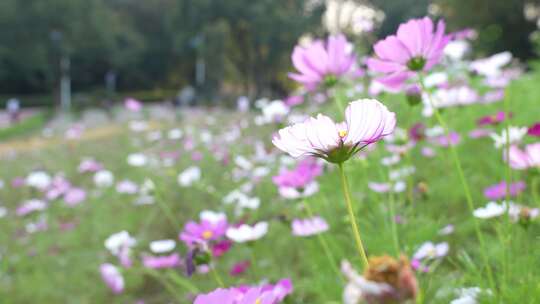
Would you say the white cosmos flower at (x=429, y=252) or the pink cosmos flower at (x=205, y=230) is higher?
the pink cosmos flower at (x=205, y=230)

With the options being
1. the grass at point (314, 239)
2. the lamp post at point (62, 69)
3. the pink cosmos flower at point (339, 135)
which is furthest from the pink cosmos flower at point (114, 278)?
the lamp post at point (62, 69)

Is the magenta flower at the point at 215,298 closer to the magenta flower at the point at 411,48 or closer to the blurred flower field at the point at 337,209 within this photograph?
the blurred flower field at the point at 337,209

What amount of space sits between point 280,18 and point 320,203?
1795 cm

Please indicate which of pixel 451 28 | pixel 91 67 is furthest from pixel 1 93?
pixel 451 28

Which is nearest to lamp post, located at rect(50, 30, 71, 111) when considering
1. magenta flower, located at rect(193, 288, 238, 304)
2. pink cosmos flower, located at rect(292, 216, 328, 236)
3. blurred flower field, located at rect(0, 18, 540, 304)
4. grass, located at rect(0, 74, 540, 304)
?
blurred flower field, located at rect(0, 18, 540, 304)

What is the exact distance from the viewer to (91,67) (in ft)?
74.7

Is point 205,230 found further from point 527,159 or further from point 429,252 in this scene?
point 527,159

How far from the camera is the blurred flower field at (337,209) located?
60 centimetres

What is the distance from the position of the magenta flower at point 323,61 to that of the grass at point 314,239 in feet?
1.13

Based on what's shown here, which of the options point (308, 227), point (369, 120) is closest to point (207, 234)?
point (308, 227)

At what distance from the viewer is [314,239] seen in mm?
1392

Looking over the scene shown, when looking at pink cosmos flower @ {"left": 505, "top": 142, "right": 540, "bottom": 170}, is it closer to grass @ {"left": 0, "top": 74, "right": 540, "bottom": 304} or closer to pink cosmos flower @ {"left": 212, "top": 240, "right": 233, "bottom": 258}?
grass @ {"left": 0, "top": 74, "right": 540, "bottom": 304}

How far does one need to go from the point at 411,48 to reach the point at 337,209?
113cm

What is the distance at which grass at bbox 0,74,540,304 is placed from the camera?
0.92 meters
